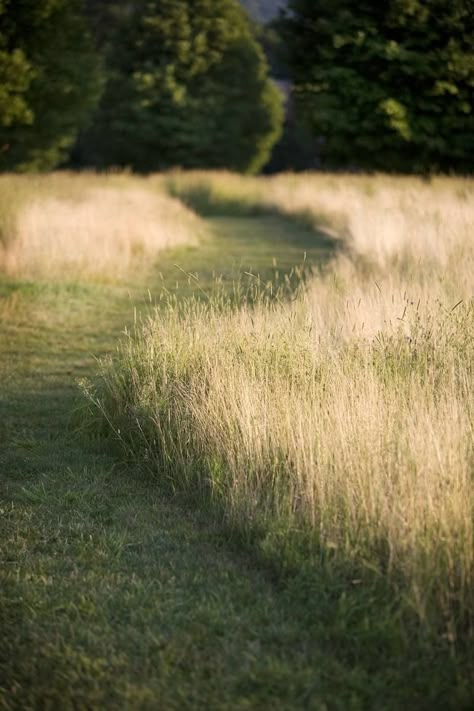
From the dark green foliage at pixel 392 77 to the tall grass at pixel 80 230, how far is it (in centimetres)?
934

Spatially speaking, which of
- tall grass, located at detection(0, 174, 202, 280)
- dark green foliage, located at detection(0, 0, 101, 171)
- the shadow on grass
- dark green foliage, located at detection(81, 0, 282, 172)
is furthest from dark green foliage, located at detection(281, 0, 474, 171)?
tall grass, located at detection(0, 174, 202, 280)

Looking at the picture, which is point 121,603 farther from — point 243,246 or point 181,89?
point 181,89

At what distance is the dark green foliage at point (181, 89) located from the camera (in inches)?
1297

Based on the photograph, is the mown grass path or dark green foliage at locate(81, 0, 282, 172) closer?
the mown grass path

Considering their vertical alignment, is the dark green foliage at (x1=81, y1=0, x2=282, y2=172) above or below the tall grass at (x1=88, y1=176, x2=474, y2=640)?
above

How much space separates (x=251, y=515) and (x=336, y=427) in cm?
64

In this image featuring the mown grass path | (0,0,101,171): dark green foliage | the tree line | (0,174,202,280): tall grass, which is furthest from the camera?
the tree line

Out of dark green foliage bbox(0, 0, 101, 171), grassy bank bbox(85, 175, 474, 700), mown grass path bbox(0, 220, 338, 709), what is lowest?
mown grass path bbox(0, 220, 338, 709)

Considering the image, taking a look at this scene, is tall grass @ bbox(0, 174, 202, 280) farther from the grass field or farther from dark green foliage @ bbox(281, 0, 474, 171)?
dark green foliage @ bbox(281, 0, 474, 171)

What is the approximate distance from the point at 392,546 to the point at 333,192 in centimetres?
1791

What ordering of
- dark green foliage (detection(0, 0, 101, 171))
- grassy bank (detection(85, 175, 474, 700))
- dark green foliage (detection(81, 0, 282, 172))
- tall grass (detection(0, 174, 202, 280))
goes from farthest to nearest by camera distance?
dark green foliage (detection(81, 0, 282, 172)) < dark green foliage (detection(0, 0, 101, 171)) < tall grass (detection(0, 174, 202, 280)) < grassy bank (detection(85, 175, 474, 700))

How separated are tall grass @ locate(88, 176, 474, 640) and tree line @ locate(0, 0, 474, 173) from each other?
54.5ft

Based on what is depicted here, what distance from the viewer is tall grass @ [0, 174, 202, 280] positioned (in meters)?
10.5

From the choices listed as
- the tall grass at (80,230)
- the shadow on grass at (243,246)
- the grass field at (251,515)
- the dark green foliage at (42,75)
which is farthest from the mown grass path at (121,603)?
the dark green foliage at (42,75)
